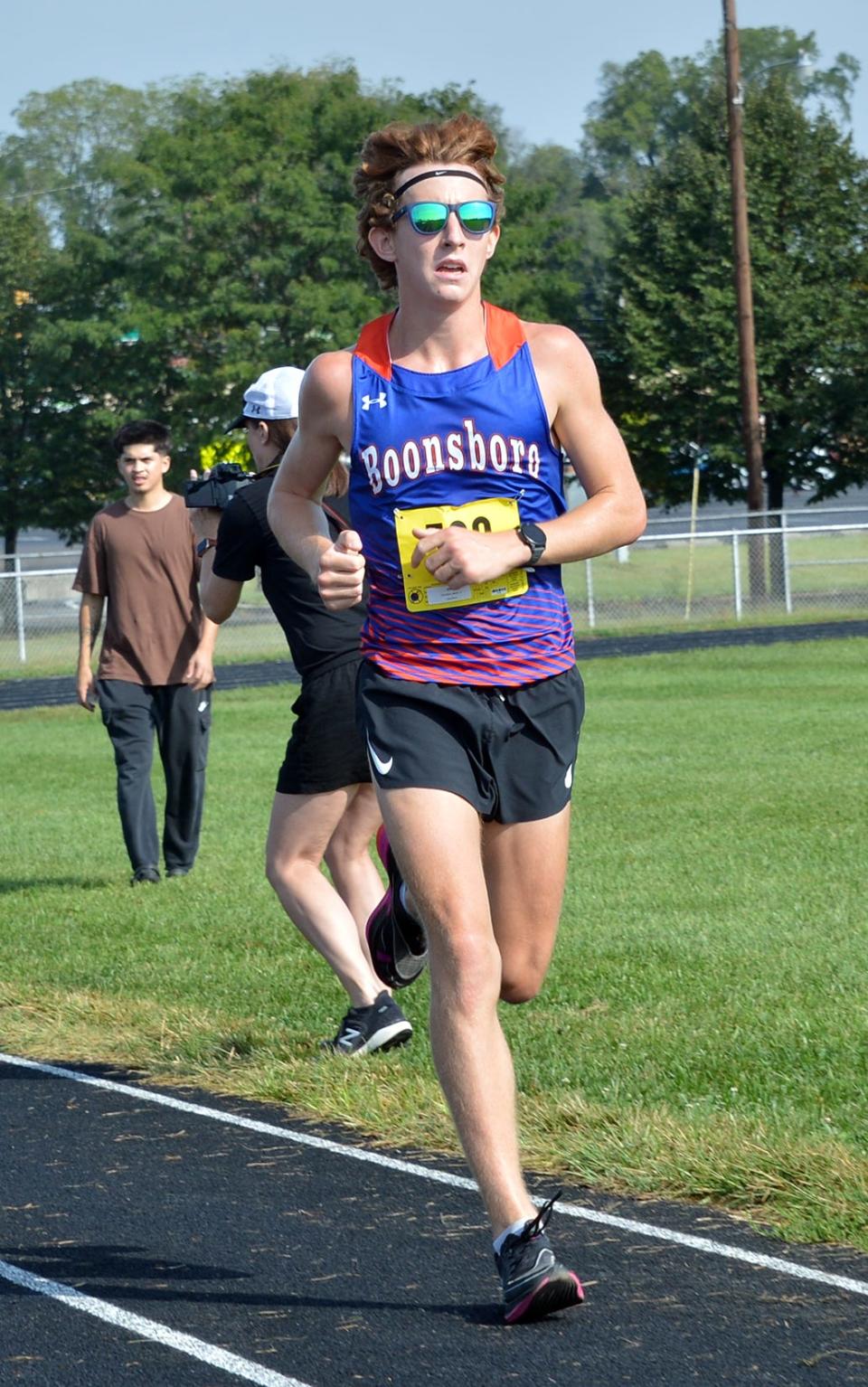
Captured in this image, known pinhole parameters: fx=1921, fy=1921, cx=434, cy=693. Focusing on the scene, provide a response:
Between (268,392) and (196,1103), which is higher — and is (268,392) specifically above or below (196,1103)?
above

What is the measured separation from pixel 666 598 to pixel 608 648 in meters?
6.27

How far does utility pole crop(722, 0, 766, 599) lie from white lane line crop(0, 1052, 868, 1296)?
107ft

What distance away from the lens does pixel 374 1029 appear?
6.26 metres

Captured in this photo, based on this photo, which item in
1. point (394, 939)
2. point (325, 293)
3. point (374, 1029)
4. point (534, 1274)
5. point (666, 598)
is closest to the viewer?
point (534, 1274)

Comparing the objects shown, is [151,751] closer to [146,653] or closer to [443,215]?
[146,653]

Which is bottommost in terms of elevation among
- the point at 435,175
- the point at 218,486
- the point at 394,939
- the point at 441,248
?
the point at 394,939

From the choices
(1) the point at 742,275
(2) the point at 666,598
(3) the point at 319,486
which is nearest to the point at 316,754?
Result: (3) the point at 319,486

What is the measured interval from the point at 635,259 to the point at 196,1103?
40.8m

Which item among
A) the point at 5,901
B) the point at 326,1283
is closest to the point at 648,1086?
the point at 326,1283

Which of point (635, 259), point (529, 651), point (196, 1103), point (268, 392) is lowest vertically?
point (196, 1103)

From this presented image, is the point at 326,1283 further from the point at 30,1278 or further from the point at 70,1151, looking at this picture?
the point at 70,1151

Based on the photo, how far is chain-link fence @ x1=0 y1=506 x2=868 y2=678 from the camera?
31.7 metres

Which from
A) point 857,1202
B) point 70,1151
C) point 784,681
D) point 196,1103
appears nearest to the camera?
point 857,1202

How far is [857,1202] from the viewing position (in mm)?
4609
